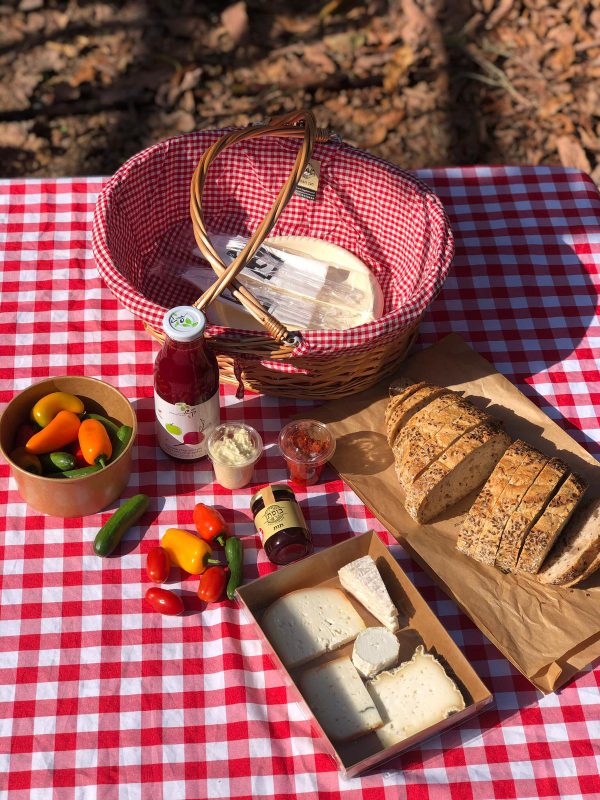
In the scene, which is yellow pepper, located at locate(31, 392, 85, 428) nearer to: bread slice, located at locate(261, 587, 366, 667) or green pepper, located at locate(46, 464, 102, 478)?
green pepper, located at locate(46, 464, 102, 478)

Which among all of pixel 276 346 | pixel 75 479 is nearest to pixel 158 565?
pixel 75 479

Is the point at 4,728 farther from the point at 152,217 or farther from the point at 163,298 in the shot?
the point at 152,217

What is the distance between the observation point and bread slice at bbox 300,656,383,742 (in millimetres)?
2238

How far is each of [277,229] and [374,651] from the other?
1.69 m

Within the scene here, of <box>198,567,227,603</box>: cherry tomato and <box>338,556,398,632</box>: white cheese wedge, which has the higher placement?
<box>338,556,398,632</box>: white cheese wedge

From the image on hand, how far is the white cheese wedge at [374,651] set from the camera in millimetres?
2336

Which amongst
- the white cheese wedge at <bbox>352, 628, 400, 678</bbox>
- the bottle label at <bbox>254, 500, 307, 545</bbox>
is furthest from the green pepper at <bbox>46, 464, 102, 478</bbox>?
the white cheese wedge at <bbox>352, 628, 400, 678</bbox>

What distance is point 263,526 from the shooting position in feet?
8.37

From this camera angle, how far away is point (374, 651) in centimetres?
236

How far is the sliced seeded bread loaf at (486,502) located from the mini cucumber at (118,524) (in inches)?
35.9

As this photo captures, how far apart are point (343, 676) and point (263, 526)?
0.46 metres

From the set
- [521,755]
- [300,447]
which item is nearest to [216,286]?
[300,447]

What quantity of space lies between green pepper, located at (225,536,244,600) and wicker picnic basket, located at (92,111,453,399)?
512 millimetres

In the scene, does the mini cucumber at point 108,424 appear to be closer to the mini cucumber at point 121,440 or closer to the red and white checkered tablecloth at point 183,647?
the mini cucumber at point 121,440
